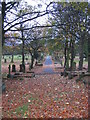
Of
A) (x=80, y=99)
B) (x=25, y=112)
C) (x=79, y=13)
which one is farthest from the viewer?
(x=79, y=13)

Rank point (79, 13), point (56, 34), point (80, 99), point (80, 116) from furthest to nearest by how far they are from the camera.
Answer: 1. point (56, 34)
2. point (79, 13)
3. point (80, 99)
4. point (80, 116)

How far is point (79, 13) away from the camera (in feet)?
13.7

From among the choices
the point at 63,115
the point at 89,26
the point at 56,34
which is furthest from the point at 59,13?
the point at 63,115

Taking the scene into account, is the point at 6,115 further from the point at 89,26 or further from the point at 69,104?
the point at 89,26

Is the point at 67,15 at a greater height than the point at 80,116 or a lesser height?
greater

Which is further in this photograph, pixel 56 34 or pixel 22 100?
pixel 56 34

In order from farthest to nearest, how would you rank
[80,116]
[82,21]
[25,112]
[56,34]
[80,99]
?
1. [56,34]
2. [82,21]
3. [80,99]
4. [25,112]
5. [80,116]

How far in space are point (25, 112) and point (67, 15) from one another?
2722mm

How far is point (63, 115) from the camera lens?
8.41ft

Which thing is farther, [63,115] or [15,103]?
[15,103]

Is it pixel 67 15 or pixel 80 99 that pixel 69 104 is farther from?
pixel 67 15

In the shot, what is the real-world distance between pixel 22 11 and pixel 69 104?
9.55 feet

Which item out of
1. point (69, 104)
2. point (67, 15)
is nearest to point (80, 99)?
point (69, 104)

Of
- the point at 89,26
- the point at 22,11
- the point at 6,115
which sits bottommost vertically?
the point at 6,115
